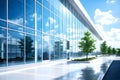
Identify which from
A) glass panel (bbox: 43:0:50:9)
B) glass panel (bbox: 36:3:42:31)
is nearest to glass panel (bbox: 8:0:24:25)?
glass panel (bbox: 36:3:42:31)

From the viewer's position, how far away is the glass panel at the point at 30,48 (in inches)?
793

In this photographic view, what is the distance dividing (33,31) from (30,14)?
6.68ft

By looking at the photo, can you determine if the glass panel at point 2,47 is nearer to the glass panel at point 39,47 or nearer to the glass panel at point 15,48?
the glass panel at point 15,48

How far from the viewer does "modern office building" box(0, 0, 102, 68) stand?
16.4m

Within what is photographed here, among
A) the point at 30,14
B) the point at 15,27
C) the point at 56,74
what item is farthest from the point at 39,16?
the point at 56,74

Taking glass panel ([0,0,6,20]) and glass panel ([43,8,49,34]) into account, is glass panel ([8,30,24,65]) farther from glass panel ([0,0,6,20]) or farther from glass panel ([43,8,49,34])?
glass panel ([43,8,49,34])

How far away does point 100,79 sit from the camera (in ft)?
39.3

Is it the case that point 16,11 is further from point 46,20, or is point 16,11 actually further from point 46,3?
point 46,3

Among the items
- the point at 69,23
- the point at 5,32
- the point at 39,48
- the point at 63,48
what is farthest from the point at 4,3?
the point at 69,23

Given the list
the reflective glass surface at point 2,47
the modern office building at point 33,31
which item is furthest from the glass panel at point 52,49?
the reflective glass surface at point 2,47

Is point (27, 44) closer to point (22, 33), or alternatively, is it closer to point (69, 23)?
point (22, 33)

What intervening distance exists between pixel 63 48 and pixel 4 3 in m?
18.9

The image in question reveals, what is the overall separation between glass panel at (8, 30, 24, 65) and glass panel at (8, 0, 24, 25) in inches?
48.3

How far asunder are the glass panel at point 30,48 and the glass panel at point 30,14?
1.45 meters
